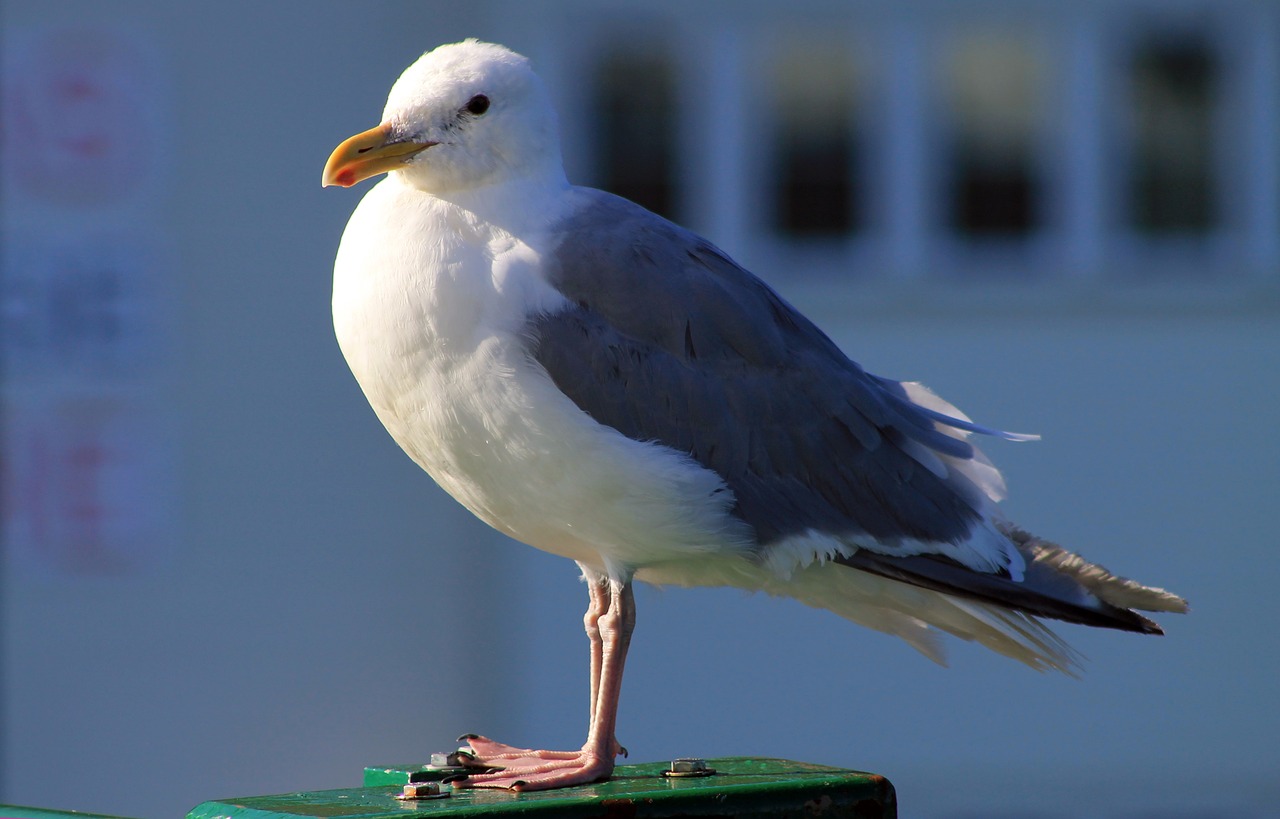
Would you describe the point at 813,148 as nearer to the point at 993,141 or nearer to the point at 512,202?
the point at 993,141

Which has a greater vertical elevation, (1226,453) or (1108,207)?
(1108,207)

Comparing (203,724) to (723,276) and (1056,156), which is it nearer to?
(1056,156)

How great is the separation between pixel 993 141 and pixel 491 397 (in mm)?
6233

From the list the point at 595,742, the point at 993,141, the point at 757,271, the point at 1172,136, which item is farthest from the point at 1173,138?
the point at 595,742

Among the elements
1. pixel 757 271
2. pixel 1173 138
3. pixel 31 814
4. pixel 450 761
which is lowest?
pixel 31 814

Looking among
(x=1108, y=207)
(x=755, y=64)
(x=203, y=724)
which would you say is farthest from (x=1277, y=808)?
(x=203, y=724)

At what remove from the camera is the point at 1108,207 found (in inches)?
340

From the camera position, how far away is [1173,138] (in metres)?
8.73

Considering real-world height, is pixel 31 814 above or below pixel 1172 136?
below

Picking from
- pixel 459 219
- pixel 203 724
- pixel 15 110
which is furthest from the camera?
pixel 203 724

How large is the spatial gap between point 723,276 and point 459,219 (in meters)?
0.54

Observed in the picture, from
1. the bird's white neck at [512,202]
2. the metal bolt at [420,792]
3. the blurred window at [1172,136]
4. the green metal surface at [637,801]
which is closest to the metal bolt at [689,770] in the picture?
the green metal surface at [637,801]

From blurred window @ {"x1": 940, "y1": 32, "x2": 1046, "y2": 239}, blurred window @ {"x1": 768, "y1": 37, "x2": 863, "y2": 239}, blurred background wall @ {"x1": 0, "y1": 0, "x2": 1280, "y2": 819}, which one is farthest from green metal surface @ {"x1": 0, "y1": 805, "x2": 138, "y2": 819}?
blurred window @ {"x1": 940, "y1": 32, "x2": 1046, "y2": 239}

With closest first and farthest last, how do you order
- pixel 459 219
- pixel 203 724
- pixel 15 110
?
1. pixel 459 219
2. pixel 15 110
3. pixel 203 724
